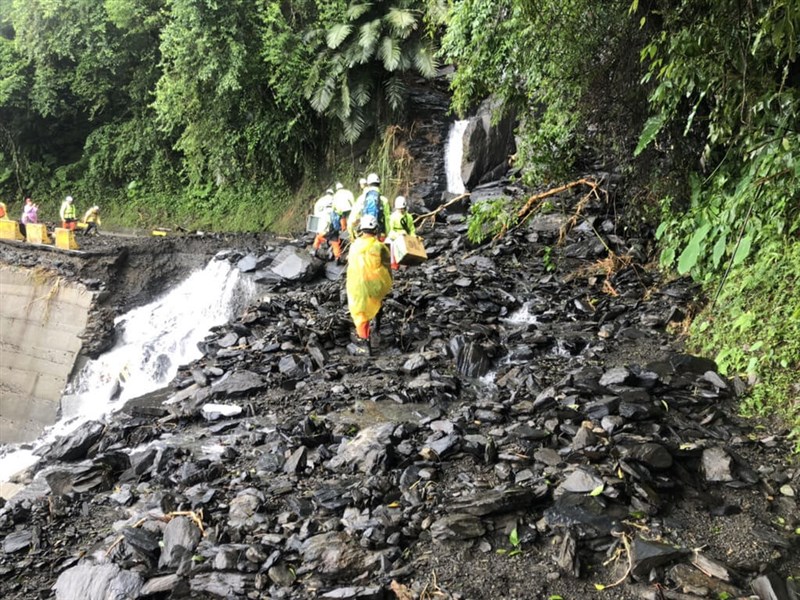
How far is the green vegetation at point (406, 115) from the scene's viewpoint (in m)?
5.67

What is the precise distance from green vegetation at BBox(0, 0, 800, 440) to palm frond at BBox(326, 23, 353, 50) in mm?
60

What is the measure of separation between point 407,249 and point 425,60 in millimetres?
8875

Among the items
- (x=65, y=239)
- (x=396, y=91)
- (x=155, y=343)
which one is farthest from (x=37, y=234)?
(x=396, y=91)

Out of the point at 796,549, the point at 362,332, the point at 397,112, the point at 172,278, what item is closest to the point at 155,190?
the point at 172,278

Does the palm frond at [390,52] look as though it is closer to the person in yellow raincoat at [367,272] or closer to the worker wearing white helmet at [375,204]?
the worker wearing white helmet at [375,204]

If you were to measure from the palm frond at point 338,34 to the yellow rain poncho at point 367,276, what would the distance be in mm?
10061

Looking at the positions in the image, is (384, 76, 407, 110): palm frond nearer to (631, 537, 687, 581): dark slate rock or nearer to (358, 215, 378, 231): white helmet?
(358, 215, 378, 231): white helmet

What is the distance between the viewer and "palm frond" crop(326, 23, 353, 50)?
615 inches

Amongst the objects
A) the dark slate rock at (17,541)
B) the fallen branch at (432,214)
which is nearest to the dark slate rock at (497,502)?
the dark slate rock at (17,541)

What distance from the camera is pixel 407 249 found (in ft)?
29.1

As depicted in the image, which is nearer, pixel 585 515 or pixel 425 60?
pixel 585 515

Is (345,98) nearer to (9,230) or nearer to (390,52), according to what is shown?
(390,52)

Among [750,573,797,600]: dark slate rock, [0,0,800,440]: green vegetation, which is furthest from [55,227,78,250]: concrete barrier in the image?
[750,573,797,600]: dark slate rock

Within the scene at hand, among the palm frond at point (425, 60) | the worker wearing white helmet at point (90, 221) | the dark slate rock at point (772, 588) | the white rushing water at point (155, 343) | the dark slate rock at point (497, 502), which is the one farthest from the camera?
the worker wearing white helmet at point (90, 221)
